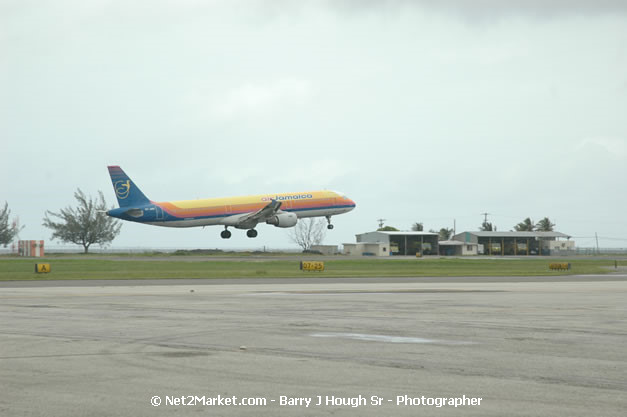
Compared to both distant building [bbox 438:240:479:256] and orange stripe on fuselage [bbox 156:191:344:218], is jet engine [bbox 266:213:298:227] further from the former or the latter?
distant building [bbox 438:240:479:256]

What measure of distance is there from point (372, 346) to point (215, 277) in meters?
33.4

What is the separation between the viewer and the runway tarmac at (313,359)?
8727 mm

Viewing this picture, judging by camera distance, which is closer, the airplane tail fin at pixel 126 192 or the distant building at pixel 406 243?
the airplane tail fin at pixel 126 192

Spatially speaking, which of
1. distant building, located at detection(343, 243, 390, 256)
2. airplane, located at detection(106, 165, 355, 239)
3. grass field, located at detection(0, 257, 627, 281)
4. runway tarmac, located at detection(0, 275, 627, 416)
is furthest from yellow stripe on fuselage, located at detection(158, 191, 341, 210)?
runway tarmac, located at detection(0, 275, 627, 416)

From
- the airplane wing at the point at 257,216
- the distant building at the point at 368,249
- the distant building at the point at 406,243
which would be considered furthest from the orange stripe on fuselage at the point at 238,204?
the distant building at the point at 406,243

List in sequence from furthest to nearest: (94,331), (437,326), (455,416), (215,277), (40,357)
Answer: (215,277)
(437,326)
(94,331)
(40,357)
(455,416)

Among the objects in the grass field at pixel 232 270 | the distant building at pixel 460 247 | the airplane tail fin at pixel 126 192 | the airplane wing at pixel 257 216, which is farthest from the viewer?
the distant building at pixel 460 247

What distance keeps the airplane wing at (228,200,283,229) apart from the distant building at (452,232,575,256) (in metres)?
69.1

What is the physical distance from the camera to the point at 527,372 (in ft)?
35.8

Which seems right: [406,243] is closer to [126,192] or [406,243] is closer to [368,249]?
[368,249]

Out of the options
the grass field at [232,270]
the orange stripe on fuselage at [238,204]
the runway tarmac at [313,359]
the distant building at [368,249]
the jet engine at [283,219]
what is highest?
the orange stripe on fuselage at [238,204]

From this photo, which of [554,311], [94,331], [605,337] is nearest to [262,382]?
[94,331]

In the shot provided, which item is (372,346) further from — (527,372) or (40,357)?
(40,357)

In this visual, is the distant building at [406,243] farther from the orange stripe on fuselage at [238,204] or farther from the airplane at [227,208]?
the orange stripe on fuselage at [238,204]
